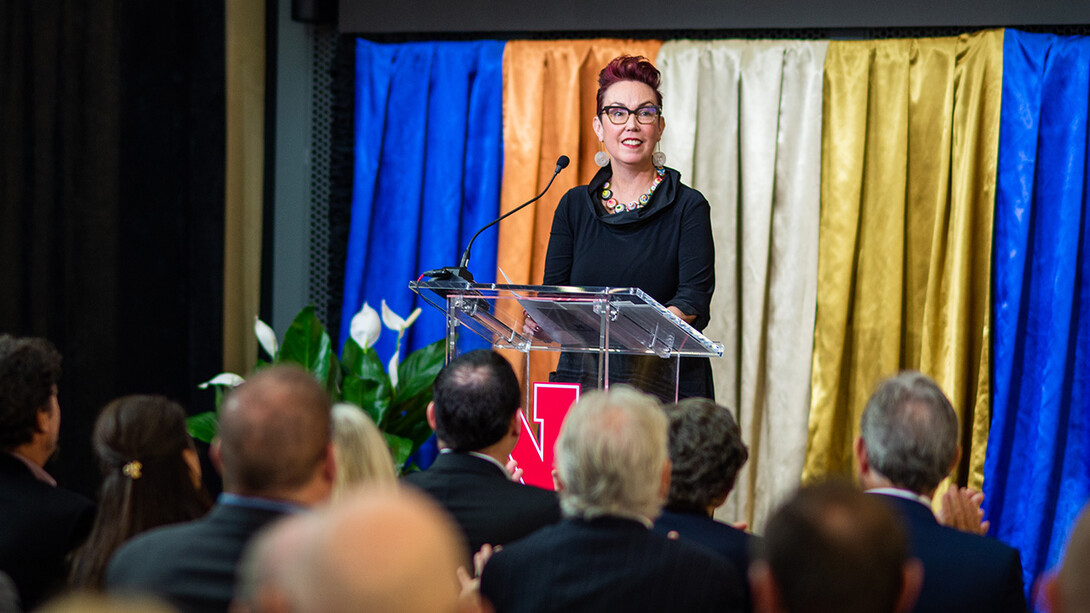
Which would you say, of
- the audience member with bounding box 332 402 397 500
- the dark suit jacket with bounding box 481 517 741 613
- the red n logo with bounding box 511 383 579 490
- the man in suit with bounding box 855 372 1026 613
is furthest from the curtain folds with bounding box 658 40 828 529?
the dark suit jacket with bounding box 481 517 741 613

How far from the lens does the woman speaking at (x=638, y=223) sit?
9.70 feet

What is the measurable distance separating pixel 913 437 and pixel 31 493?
1.62m

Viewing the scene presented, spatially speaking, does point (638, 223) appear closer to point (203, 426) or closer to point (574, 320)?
point (574, 320)

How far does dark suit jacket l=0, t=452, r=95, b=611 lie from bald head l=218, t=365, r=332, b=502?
0.61 m

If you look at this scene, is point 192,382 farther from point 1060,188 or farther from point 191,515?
point 1060,188

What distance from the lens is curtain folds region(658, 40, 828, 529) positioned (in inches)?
168

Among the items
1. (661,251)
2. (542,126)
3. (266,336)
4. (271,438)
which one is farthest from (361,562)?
(542,126)

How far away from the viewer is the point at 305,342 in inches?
162

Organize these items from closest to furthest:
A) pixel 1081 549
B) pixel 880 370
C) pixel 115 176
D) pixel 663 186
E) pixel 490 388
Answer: pixel 1081 549 → pixel 490 388 → pixel 663 186 → pixel 115 176 → pixel 880 370

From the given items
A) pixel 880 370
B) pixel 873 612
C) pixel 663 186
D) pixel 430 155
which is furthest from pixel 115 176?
pixel 873 612

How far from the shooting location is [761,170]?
4.29 m

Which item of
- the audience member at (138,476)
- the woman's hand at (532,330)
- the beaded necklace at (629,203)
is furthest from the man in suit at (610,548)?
the beaded necklace at (629,203)

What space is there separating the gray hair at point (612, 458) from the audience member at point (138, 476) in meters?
0.74

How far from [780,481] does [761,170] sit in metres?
1.25
